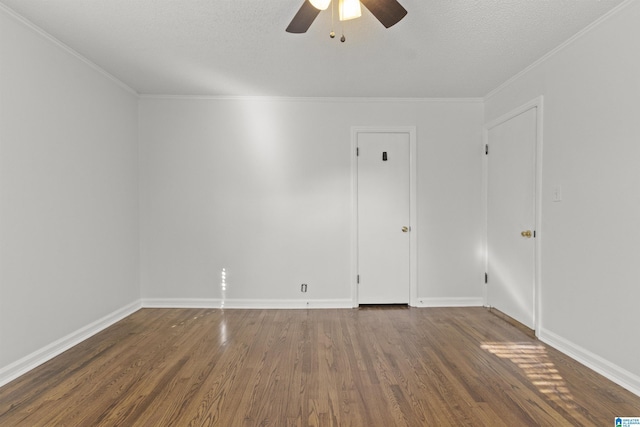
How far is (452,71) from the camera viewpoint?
139 inches

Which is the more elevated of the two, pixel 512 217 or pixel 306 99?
pixel 306 99

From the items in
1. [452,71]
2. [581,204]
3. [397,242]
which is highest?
[452,71]

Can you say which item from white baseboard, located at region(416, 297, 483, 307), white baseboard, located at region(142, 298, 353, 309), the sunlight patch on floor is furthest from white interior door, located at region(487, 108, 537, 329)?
white baseboard, located at region(142, 298, 353, 309)

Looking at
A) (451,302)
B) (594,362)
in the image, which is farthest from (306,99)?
(594,362)

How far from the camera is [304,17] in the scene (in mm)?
2131

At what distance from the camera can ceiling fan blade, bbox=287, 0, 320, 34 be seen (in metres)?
2.03

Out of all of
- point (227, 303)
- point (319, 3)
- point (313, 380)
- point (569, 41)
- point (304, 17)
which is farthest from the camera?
point (227, 303)

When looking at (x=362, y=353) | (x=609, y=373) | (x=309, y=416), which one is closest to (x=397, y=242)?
(x=362, y=353)

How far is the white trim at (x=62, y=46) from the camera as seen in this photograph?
8.22 feet

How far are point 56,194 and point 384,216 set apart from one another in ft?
10.8

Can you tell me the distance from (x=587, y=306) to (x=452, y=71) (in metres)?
2.38

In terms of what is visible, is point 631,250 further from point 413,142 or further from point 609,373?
point 413,142

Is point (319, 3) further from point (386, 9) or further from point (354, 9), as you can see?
point (386, 9)

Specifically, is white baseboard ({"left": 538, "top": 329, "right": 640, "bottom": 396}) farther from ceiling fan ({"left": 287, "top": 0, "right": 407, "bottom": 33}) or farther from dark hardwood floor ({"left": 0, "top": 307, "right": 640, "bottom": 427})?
ceiling fan ({"left": 287, "top": 0, "right": 407, "bottom": 33})
